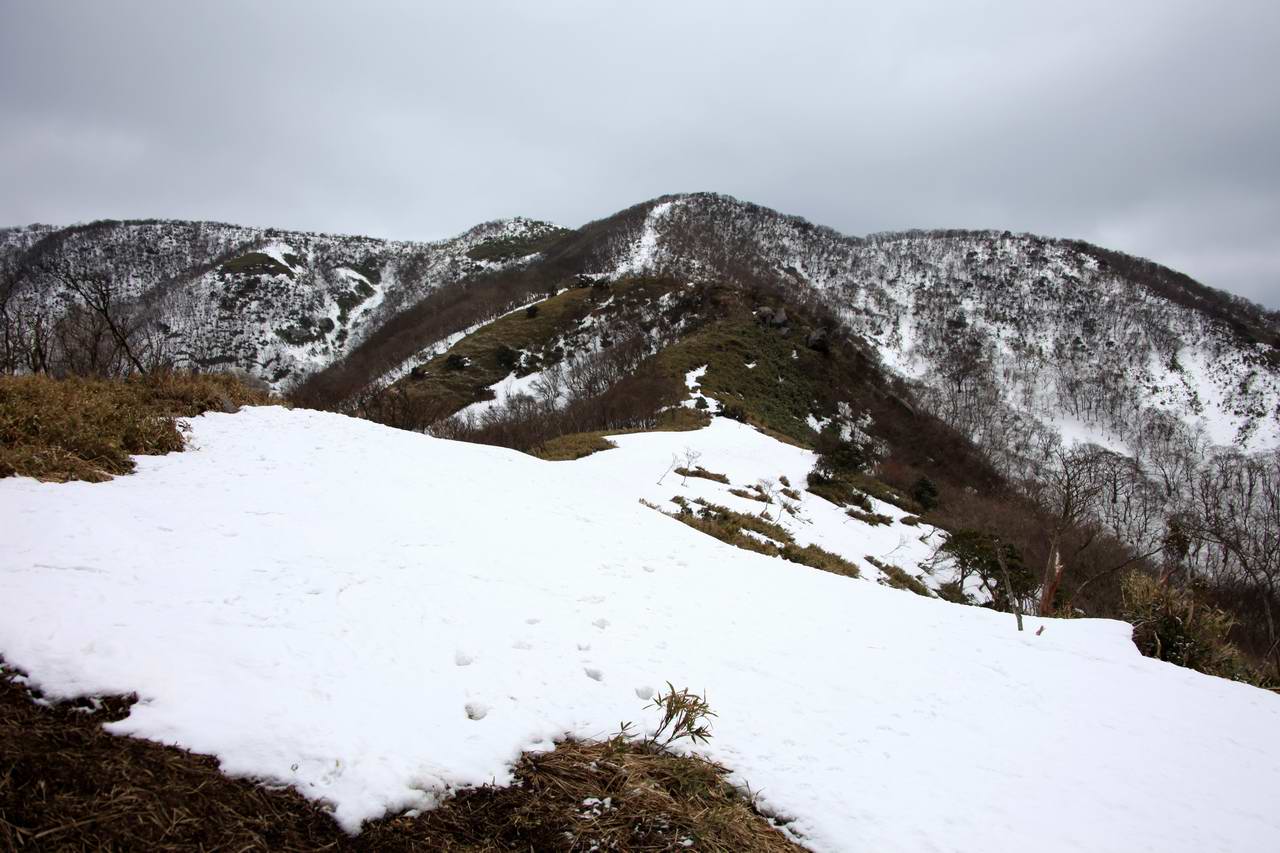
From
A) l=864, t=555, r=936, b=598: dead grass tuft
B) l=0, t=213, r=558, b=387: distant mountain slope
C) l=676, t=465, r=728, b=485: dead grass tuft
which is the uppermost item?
l=0, t=213, r=558, b=387: distant mountain slope

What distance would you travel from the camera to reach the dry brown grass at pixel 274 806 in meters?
1.82

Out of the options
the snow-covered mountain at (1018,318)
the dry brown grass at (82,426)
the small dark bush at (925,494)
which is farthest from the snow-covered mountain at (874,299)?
the dry brown grass at (82,426)

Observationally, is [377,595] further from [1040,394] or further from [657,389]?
[1040,394]

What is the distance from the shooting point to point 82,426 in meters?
5.35

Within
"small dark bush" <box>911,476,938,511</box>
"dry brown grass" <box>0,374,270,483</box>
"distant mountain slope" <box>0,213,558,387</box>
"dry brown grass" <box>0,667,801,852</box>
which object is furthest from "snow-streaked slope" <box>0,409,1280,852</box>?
"distant mountain slope" <box>0,213,558,387</box>

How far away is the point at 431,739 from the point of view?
267cm

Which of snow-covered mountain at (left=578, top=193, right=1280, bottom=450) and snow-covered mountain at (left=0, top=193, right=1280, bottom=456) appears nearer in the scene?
snow-covered mountain at (left=578, top=193, right=1280, bottom=450)

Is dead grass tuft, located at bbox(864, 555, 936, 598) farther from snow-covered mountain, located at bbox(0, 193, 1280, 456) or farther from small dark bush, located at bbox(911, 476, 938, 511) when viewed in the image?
snow-covered mountain, located at bbox(0, 193, 1280, 456)

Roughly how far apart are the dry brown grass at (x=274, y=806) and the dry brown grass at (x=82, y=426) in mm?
3584

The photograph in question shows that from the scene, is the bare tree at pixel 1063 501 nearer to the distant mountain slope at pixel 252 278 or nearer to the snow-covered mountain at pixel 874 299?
the snow-covered mountain at pixel 874 299

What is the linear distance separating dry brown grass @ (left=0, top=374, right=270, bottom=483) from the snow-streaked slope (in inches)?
14.0

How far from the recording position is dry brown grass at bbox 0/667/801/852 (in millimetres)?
1820

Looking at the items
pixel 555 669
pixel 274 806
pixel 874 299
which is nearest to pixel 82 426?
pixel 274 806

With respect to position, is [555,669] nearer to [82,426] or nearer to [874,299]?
[82,426]
